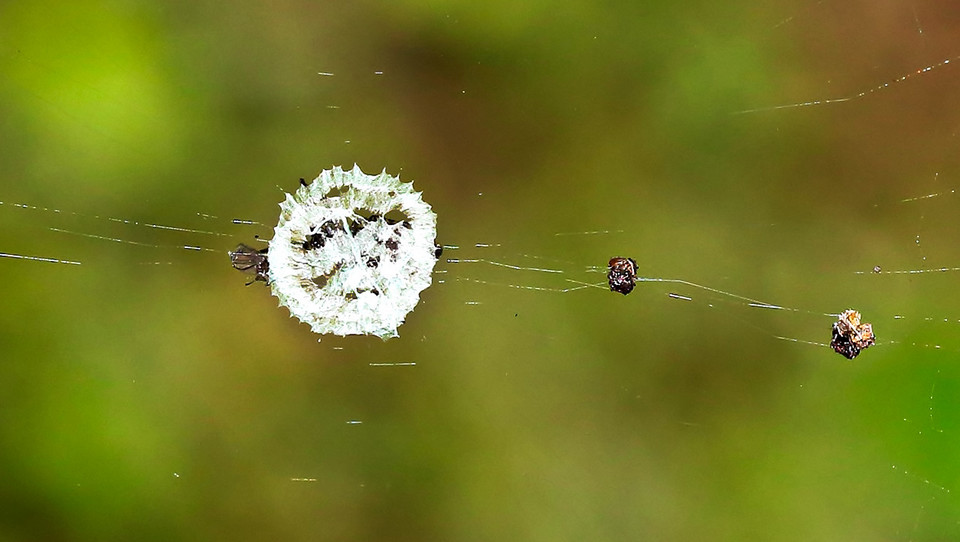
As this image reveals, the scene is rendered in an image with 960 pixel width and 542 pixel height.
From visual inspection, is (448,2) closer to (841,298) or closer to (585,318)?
(585,318)

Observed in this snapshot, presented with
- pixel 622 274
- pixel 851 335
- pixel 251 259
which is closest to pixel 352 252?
pixel 251 259

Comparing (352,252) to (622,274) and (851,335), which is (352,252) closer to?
(622,274)

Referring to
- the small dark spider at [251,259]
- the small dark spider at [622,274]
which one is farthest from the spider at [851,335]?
the small dark spider at [251,259]

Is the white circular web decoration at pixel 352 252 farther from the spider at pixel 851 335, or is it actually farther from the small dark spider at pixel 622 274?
the spider at pixel 851 335

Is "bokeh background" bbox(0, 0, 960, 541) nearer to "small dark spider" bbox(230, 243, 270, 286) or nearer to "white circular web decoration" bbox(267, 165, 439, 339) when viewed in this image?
"small dark spider" bbox(230, 243, 270, 286)

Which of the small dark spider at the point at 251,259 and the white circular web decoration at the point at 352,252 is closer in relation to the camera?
the white circular web decoration at the point at 352,252

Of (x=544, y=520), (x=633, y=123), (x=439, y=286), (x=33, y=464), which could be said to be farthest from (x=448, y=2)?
(x=33, y=464)
